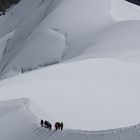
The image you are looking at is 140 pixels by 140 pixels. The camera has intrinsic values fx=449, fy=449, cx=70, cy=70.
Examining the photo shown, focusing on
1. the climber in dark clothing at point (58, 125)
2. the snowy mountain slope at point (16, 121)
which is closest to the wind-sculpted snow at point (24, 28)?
the snowy mountain slope at point (16, 121)

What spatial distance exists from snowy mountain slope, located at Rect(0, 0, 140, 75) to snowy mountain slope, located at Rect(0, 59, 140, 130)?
23.5 feet

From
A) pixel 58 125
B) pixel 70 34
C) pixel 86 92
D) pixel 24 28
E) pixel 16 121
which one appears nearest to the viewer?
pixel 58 125

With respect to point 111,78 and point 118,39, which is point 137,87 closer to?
point 111,78

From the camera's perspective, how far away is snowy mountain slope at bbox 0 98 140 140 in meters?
19.1

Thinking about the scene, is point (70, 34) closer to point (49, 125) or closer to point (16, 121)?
point (16, 121)

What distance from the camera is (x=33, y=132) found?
65.2 feet

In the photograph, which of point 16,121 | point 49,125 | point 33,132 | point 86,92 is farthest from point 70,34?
point 33,132

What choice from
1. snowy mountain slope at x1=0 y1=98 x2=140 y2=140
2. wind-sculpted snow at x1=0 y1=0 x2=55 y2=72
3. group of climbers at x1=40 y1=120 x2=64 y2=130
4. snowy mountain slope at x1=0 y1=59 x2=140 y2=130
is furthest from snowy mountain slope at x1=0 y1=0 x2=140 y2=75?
group of climbers at x1=40 y1=120 x2=64 y2=130

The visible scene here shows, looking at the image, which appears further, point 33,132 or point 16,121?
point 16,121

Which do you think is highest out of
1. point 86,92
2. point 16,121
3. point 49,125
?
point 49,125

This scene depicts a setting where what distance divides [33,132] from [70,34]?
30.9 metres

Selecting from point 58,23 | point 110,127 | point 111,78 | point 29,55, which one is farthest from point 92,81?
point 58,23

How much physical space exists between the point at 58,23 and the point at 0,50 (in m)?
11.0

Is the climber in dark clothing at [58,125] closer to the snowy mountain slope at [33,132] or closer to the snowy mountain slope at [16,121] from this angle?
the snowy mountain slope at [33,132]
